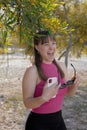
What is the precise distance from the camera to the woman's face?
269 centimetres

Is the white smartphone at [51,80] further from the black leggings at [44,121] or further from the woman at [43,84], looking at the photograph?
the black leggings at [44,121]

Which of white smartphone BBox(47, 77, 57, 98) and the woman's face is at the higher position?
the woman's face

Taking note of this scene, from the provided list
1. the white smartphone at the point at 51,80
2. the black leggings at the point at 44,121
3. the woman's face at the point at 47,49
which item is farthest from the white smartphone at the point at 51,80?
the black leggings at the point at 44,121

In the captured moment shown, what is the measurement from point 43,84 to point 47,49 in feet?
0.93

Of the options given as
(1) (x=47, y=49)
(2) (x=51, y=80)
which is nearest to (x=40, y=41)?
(1) (x=47, y=49)

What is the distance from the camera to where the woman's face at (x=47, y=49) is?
2691mm

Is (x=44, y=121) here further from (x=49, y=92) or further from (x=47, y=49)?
(x=47, y=49)

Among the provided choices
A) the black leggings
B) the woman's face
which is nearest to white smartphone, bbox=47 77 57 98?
the woman's face

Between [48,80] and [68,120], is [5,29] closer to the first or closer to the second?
[48,80]

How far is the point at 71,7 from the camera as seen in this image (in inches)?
525

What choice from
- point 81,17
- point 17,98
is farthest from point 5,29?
point 81,17

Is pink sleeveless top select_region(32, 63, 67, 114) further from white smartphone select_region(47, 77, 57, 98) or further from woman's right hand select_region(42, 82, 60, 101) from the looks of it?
woman's right hand select_region(42, 82, 60, 101)

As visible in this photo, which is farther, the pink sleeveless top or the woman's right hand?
the pink sleeveless top

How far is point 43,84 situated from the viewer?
2.68 meters
